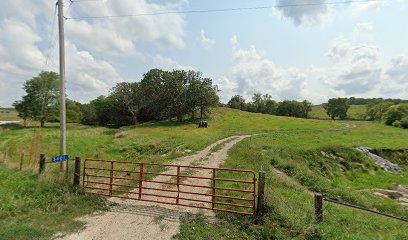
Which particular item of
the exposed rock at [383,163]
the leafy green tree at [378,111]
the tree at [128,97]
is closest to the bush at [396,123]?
the leafy green tree at [378,111]

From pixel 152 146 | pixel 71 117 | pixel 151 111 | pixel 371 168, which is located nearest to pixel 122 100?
pixel 151 111

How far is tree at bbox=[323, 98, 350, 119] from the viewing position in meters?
113

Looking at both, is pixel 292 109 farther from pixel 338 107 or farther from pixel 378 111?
pixel 378 111

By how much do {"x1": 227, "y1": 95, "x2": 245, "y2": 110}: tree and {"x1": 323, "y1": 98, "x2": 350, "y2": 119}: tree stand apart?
36.8m

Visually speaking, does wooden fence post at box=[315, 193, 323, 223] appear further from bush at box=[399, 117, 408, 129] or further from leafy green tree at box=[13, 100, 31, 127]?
bush at box=[399, 117, 408, 129]

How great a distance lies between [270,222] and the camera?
366 inches

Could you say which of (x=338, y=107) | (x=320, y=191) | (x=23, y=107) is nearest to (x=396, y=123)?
(x=338, y=107)

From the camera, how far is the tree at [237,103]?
11969cm

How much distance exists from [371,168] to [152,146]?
946 inches

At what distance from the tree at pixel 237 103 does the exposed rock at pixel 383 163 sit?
8446cm

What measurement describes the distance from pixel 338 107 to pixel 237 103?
4180 centimetres

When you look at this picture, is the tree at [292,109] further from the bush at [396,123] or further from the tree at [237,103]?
the bush at [396,123]

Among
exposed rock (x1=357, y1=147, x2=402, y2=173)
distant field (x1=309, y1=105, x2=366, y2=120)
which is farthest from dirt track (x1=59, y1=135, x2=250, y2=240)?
distant field (x1=309, y1=105, x2=366, y2=120)

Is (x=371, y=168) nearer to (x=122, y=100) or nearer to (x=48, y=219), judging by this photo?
(x=48, y=219)
